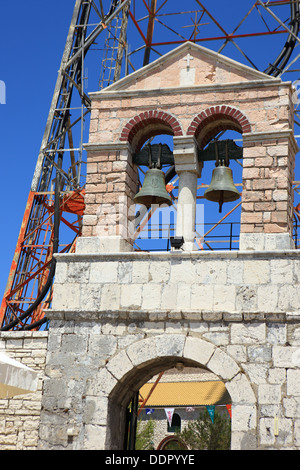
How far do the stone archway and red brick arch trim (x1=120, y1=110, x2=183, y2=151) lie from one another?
2.63m

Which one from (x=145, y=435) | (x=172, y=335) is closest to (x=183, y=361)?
(x=172, y=335)

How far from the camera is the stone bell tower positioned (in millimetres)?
7695

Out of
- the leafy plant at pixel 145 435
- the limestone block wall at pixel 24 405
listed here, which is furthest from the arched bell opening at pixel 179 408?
the limestone block wall at pixel 24 405

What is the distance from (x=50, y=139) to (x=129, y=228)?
35.4 ft

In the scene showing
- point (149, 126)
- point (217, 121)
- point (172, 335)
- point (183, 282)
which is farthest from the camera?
point (149, 126)

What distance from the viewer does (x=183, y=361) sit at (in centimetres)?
846

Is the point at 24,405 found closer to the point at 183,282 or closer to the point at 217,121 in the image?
the point at 183,282

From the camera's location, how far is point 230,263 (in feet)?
26.4

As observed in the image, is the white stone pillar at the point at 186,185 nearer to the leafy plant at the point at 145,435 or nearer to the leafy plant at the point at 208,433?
the leafy plant at the point at 208,433

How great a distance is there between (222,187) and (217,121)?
0.89 meters

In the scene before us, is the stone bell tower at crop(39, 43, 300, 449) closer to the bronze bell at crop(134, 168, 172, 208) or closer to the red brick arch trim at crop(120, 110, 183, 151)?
the red brick arch trim at crop(120, 110, 183, 151)

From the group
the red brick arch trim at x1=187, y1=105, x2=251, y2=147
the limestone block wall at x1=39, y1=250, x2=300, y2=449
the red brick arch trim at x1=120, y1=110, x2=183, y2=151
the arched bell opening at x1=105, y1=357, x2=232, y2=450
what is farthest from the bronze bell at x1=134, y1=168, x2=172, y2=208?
the arched bell opening at x1=105, y1=357, x2=232, y2=450

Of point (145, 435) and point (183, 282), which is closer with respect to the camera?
point (183, 282)
